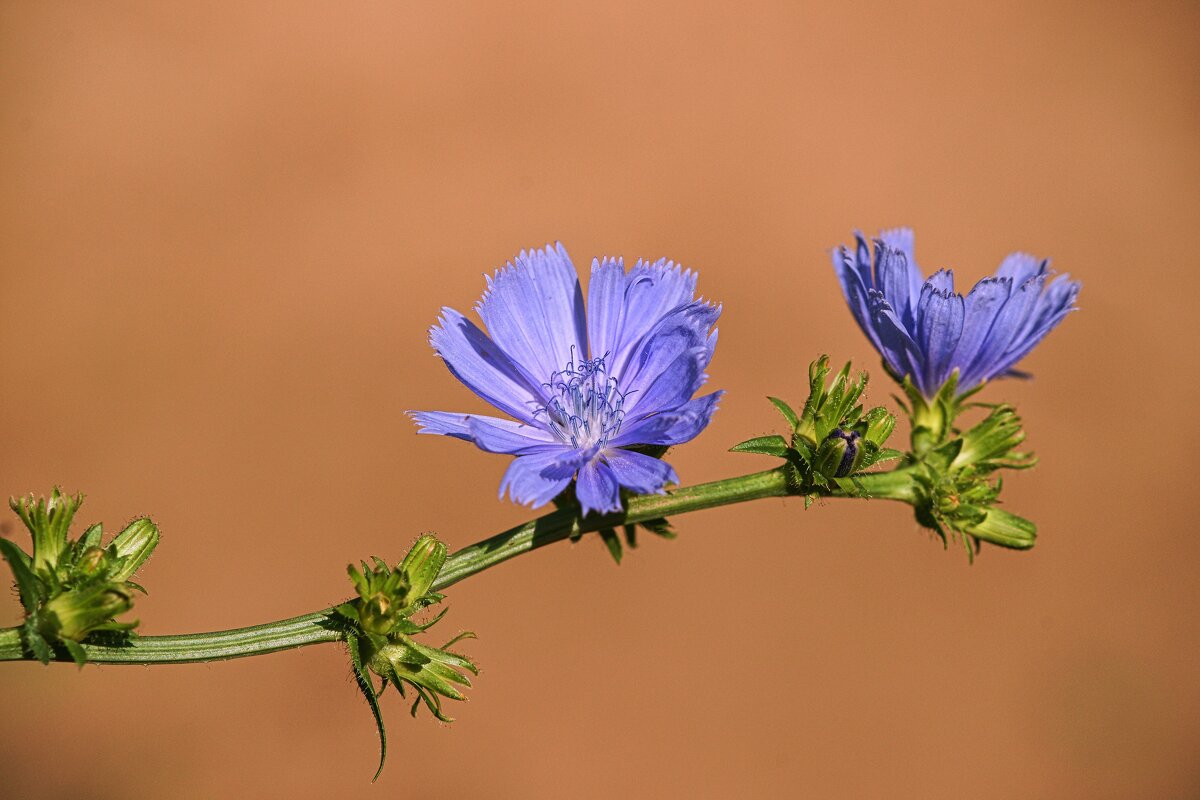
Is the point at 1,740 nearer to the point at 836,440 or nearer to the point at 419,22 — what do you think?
the point at 836,440

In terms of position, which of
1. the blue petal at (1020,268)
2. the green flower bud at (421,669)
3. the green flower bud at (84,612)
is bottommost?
the green flower bud at (421,669)

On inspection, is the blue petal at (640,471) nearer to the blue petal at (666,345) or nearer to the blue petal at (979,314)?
the blue petal at (666,345)

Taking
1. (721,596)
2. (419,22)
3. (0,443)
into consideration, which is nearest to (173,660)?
(721,596)

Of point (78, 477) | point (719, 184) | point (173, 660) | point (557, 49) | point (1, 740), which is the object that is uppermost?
point (557, 49)

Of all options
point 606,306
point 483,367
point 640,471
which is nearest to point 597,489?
point 640,471

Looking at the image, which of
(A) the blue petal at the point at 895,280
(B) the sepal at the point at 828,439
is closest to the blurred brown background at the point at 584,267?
(B) the sepal at the point at 828,439

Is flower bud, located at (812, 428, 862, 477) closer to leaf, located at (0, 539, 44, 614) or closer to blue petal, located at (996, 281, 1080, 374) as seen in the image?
blue petal, located at (996, 281, 1080, 374)
